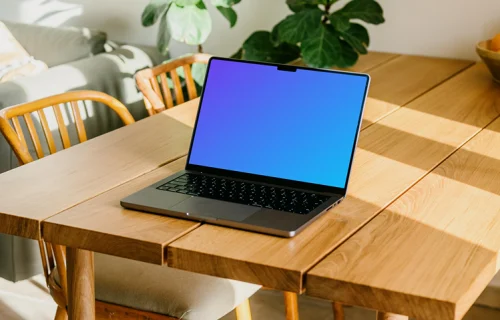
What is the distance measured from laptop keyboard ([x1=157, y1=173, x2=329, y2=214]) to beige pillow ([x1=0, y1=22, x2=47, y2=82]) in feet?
5.21

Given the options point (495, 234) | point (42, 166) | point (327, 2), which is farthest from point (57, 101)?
point (495, 234)

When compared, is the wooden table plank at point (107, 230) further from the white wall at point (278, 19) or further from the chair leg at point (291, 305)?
the white wall at point (278, 19)

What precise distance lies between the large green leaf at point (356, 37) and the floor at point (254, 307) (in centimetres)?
83

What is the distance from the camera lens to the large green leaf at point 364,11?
2414mm

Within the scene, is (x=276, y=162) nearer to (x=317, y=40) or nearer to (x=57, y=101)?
(x=57, y=101)

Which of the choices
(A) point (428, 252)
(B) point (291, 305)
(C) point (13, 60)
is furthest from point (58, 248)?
(C) point (13, 60)

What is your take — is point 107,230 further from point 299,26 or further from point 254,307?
point 254,307

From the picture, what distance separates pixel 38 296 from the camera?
269 centimetres

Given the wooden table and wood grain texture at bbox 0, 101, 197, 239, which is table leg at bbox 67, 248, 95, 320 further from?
wood grain texture at bbox 0, 101, 197, 239

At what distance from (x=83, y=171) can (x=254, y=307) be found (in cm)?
121

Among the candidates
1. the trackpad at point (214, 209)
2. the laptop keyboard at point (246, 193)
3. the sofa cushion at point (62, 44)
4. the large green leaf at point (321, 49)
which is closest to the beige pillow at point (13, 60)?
the sofa cushion at point (62, 44)

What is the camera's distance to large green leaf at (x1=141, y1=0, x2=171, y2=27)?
2630mm

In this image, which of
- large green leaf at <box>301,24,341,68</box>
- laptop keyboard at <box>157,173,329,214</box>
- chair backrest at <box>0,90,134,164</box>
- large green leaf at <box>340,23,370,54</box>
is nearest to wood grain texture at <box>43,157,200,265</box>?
laptop keyboard at <box>157,173,329,214</box>

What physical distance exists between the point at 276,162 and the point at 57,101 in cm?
74
